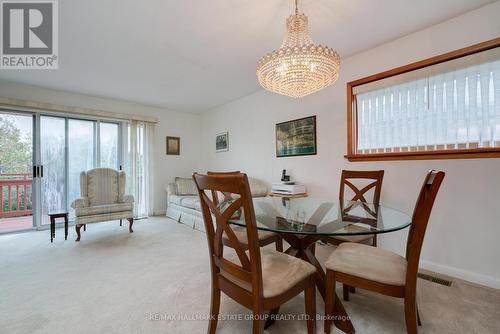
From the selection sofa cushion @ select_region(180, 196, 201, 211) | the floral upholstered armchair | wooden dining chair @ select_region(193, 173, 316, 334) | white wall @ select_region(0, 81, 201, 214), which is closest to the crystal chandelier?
wooden dining chair @ select_region(193, 173, 316, 334)

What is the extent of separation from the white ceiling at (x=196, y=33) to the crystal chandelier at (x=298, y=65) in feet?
0.86

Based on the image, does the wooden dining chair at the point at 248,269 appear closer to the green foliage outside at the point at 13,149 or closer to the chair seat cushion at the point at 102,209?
the chair seat cushion at the point at 102,209

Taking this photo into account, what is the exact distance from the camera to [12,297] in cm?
175

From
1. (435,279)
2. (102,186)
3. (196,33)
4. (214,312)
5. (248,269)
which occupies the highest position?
(196,33)

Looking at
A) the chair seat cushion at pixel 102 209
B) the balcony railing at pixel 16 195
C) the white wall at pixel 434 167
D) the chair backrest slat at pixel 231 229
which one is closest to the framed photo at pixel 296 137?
the white wall at pixel 434 167

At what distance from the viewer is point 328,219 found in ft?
5.30

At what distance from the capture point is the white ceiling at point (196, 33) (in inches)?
74.2

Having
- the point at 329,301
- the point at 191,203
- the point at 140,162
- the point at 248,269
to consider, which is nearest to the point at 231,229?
the point at 248,269

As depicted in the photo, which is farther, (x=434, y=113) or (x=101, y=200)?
(x=101, y=200)

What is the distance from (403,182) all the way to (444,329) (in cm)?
135

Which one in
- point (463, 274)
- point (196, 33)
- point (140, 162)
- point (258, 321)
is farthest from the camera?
point (140, 162)

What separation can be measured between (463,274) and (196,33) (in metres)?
3.46

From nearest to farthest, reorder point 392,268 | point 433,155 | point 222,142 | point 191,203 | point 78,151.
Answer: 1. point 392,268
2. point 433,155
3. point 191,203
4. point 78,151
5. point 222,142

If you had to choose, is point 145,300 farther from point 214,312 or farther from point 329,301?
point 329,301
